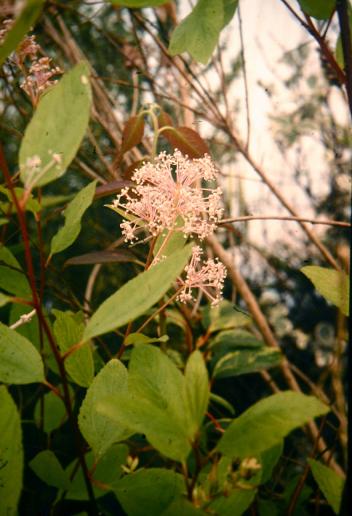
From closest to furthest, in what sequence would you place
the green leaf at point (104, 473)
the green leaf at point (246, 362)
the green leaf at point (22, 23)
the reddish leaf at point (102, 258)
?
the green leaf at point (22, 23)
the green leaf at point (104, 473)
the reddish leaf at point (102, 258)
the green leaf at point (246, 362)

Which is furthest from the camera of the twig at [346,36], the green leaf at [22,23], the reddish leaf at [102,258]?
the reddish leaf at [102,258]

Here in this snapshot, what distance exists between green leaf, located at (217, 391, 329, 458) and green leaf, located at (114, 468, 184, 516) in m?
0.09

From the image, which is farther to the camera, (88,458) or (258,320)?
(258,320)

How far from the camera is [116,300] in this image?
0.35 m

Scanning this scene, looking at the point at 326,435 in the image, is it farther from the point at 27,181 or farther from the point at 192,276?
the point at 27,181

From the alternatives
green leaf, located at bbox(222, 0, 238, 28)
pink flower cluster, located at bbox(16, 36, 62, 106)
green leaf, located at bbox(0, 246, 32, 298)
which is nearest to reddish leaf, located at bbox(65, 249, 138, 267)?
green leaf, located at bbox(0, 246, 32, 298)

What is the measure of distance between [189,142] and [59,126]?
33 centimetres

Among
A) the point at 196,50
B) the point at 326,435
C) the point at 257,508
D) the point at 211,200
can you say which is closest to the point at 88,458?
the point at 257,508

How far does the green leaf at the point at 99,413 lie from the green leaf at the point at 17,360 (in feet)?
0.20

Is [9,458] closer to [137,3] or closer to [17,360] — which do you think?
[17,360]

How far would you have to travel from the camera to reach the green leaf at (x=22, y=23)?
30 cm

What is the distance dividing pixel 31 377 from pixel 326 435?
142cm

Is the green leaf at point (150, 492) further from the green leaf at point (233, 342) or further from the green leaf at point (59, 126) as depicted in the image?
the green leaf at point (233, 342)

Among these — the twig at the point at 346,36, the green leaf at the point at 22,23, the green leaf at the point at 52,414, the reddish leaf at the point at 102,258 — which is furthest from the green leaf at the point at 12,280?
the twig at the point at 346,36
